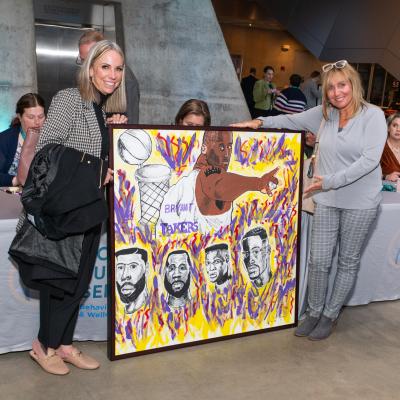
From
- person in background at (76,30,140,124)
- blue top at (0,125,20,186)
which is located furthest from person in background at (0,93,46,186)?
person in background at (76,30,140,124)

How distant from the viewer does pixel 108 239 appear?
2521 mm

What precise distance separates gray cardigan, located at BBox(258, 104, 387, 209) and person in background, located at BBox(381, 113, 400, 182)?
1312mm

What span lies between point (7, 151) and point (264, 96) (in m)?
6.90

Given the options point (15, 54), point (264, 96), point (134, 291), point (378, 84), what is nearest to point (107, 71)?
point (134, 291)

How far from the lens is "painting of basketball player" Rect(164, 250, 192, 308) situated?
2.68 m

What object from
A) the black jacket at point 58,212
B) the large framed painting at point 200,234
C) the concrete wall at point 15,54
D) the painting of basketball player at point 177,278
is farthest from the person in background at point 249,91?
the black jacket at point 58,212

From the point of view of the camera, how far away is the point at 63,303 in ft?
7.98

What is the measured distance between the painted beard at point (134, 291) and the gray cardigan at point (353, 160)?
107cm

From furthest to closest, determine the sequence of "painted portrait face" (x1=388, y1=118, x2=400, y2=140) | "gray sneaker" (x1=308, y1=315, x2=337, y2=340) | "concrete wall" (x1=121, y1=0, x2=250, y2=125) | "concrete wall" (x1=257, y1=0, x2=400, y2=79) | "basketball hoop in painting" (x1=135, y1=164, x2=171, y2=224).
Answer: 1. "concrete wall" (x1=257, y1=0, x2=400, y2=79)
2. "concrete wall" (x1=121, y1=0, x2=250, y2=125)
3. "painted portrait face" (x1=388, y1=118, x2=400, y2=140)
4. "gray sneaker" (x1=308, y1=315, x2=337, y2=340)
5. "basketball hoop in painting" (x1=135, y1=164, x2=171, y2=224)

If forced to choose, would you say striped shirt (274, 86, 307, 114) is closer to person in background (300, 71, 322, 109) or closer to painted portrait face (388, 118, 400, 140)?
person in background (300, 71, 322, 109)

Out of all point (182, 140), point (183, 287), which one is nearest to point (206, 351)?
point (183, 287)

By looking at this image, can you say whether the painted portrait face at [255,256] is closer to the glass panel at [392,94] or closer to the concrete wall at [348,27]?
the concrete wall at [348,27]

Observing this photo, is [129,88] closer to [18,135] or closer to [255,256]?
[18,135]

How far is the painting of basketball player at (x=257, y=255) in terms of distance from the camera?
2891 mm
